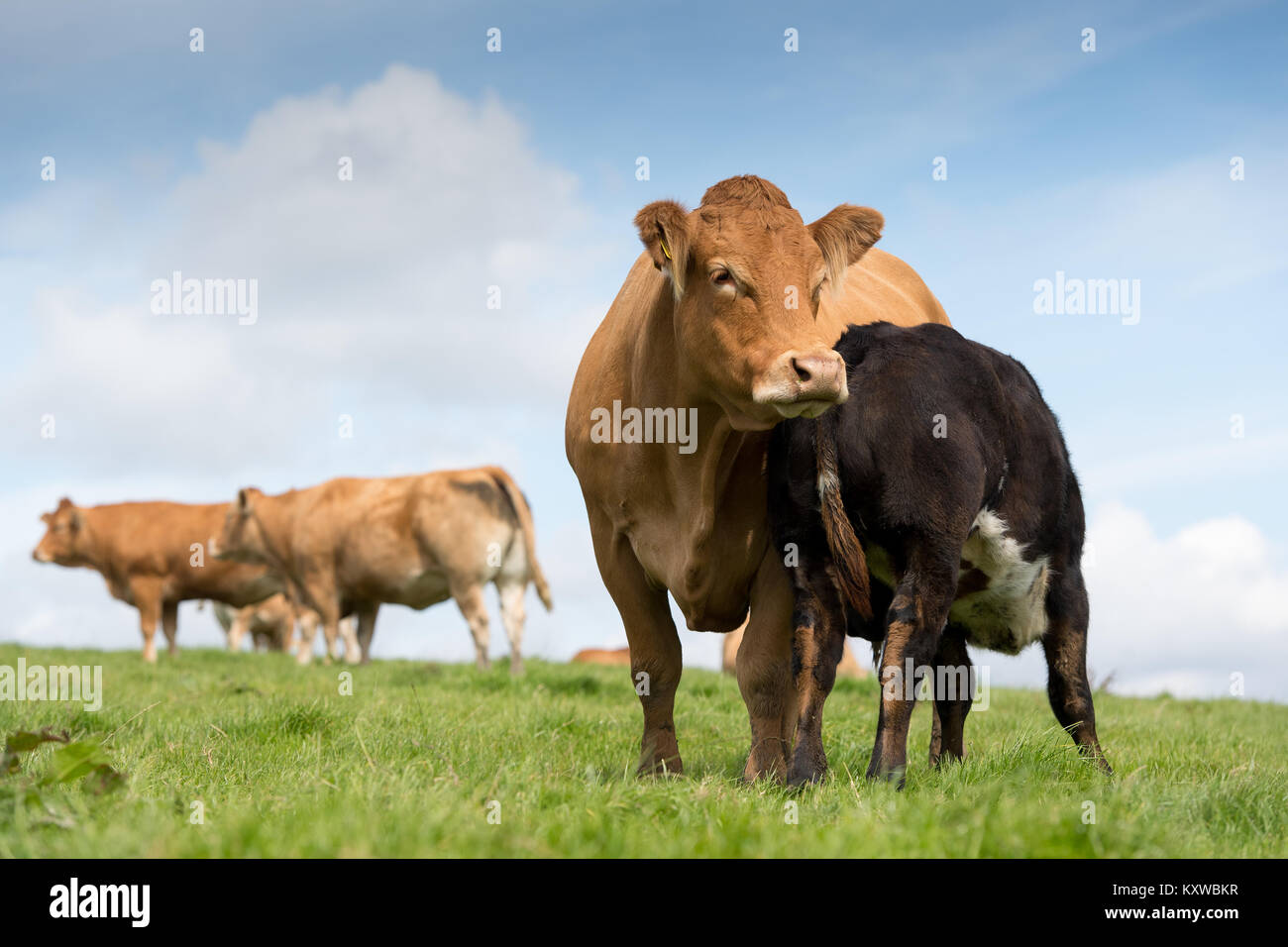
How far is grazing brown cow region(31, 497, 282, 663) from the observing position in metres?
20.1

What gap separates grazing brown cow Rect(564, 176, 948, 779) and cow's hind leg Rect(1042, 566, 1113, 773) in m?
1.16

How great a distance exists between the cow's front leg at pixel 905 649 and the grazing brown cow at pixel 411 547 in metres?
10.6

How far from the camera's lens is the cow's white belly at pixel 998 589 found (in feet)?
14.6

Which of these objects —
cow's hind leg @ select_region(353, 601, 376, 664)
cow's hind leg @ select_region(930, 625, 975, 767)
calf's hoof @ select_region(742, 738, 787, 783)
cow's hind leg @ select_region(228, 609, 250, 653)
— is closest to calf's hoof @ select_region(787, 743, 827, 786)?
calf's hoof @ select_region(742, 738, 787, 783)

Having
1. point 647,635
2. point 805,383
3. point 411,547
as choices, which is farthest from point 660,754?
point 411,547

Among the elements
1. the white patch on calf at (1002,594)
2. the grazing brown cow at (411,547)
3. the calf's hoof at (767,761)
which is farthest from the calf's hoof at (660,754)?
the grazing brown cow at (411,547)

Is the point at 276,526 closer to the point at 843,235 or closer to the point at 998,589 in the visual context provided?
the point at 843,235

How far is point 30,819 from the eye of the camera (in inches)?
116

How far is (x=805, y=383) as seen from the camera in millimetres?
3893

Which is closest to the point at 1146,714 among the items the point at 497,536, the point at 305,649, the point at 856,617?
the point at 856,617

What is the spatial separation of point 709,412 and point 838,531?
2.81ft

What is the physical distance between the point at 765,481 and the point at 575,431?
42.9 inches

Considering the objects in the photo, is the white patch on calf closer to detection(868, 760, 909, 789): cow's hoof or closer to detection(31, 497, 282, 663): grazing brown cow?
detection(868, 760, 909, 789): cow's hoof
